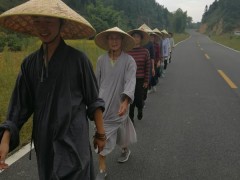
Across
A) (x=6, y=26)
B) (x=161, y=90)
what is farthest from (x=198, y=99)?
(x=6, y=26)

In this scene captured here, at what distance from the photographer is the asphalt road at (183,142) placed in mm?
4188

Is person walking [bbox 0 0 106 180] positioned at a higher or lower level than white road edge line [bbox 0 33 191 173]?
higher

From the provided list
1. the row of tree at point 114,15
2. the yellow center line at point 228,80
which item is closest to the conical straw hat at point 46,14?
the yellow center line at point 228,80

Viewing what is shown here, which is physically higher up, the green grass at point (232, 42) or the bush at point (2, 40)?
the bush at point (2, 40)

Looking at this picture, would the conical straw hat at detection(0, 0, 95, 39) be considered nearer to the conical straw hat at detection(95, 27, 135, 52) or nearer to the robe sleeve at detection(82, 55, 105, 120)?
the robe sleeve at detection(82, 55, 105, 120)

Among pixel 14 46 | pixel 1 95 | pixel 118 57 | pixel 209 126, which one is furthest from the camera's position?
pixel 14 46

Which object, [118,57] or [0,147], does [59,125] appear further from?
[118,57]

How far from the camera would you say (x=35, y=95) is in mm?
2510

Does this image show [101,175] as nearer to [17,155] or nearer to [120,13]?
[17,155]

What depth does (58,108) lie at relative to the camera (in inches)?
94.9

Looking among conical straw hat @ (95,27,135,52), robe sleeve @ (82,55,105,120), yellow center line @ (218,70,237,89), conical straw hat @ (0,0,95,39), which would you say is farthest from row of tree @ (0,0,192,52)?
robe sleeve @ (82,55,105,120)

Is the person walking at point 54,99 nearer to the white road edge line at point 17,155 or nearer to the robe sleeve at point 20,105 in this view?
the robe sleeve at point 20,105

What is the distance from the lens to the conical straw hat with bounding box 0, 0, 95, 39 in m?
2.33

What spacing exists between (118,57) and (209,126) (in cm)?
272
